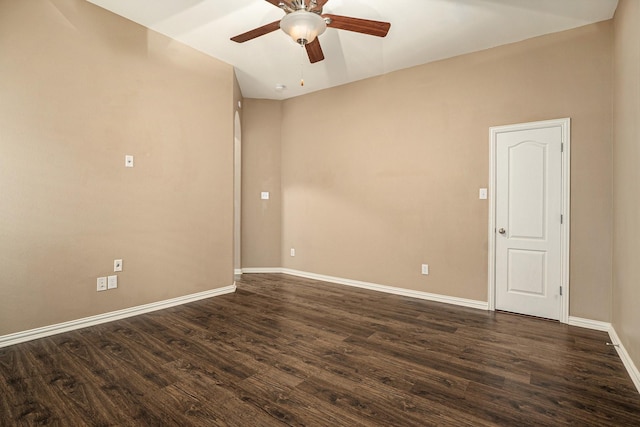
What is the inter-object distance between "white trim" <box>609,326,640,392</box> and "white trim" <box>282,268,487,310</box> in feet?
3.57

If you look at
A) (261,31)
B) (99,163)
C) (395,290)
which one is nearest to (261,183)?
(99,163)

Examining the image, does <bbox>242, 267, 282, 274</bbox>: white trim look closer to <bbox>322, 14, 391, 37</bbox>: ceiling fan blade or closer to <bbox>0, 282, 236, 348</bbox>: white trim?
<bbox>0, 282, 236, 348</bbox>: white trim

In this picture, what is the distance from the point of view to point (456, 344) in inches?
107

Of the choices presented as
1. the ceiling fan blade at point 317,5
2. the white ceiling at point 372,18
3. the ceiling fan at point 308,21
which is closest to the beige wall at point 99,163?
the white ceiling at point 372,18

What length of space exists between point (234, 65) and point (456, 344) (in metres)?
4.16

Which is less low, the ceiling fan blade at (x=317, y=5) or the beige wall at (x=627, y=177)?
the ceiling fan blade at (x=317, y=5)

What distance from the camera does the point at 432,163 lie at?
4020 millimetres

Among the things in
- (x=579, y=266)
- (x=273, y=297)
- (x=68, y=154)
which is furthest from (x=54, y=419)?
(x=579, y=266)

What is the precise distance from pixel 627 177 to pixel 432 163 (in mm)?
1860

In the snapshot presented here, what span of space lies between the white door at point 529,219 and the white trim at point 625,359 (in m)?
0.48

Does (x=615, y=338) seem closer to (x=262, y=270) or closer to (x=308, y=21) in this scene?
(x=308, y=21)

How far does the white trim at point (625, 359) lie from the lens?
82.7 inches

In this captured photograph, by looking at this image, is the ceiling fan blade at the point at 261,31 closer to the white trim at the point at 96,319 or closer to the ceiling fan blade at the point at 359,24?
the ceiling fan blade at the point at 359,24

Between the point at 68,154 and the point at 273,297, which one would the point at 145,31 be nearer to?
the point at 68,154
